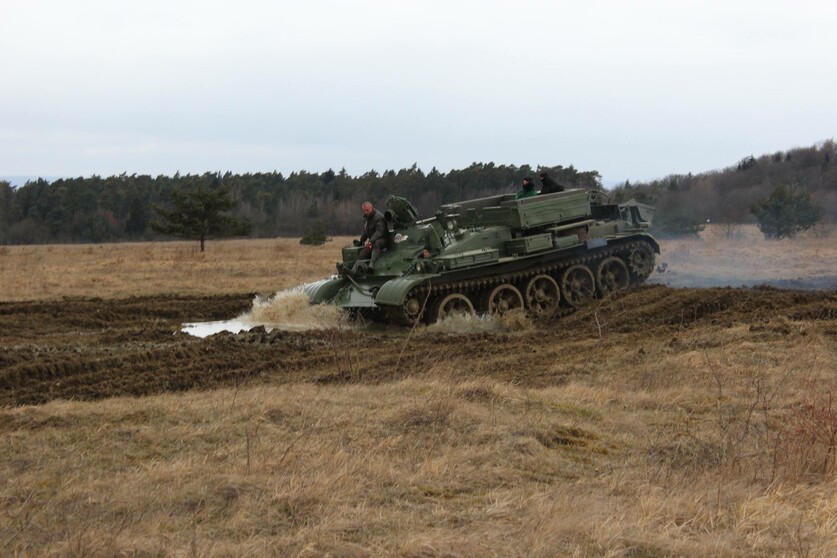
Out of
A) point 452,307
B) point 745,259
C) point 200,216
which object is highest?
point 200,216

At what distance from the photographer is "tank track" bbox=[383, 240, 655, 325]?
53.0ft

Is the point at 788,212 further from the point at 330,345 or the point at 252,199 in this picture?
the point at 252,199

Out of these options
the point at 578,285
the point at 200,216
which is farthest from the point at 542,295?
the point at 200,216

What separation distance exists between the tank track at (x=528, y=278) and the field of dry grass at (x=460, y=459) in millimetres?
3732

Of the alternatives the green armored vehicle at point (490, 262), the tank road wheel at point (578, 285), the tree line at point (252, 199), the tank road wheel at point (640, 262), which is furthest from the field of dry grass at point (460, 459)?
the tree line at point (252, 199)

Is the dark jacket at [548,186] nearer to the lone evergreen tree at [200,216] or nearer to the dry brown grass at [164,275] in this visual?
the dry brown grass at [164,275]

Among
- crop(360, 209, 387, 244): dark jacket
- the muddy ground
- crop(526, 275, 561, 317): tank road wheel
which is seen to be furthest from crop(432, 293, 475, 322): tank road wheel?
crop(360, 209, 387, 244): dark jacket

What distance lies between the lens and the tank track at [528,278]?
16.2 m

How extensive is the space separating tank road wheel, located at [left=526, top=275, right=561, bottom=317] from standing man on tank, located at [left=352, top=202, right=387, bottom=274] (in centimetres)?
271

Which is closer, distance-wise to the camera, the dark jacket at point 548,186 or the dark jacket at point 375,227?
the dark jacket at point 375,227

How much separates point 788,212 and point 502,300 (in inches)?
727

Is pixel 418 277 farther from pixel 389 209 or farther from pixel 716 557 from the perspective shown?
pixel 716 557

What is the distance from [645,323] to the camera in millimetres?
14836

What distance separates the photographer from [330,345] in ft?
45.2
